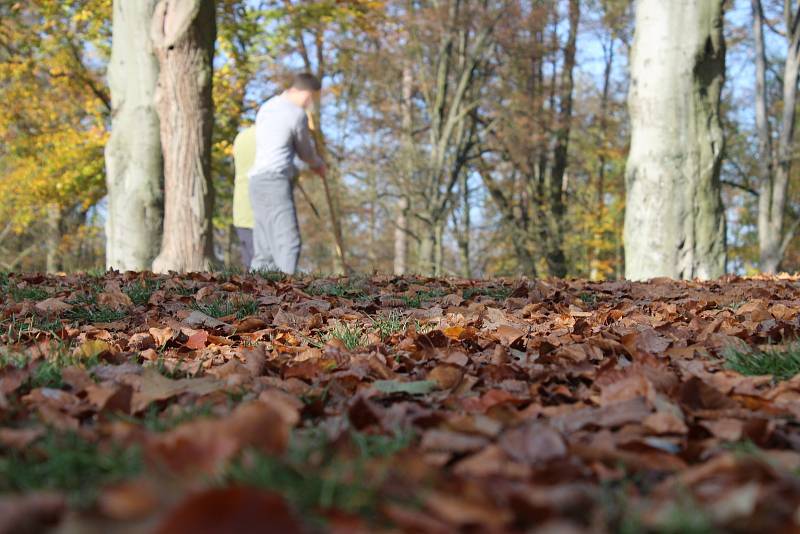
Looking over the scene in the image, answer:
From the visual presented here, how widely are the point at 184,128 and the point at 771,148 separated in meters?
17.8

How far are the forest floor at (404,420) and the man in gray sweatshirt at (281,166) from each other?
3.27 metres

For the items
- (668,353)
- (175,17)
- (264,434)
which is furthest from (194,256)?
(264,434)

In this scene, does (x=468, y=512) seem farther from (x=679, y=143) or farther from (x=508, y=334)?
(x=679, y=143)

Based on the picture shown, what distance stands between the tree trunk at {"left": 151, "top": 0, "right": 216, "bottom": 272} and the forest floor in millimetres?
3387

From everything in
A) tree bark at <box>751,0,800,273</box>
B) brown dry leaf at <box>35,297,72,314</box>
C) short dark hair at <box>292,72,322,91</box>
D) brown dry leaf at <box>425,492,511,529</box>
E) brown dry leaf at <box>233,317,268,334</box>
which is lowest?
brown dry leaf at <box>425,492,511,529</box>

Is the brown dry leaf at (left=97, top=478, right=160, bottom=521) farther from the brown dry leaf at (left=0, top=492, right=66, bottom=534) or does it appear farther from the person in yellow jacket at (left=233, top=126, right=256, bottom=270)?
the person in yellow jacket at (left=233, top=126, right=256, bottom=270)

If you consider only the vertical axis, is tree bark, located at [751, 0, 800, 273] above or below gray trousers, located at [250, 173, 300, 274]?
above

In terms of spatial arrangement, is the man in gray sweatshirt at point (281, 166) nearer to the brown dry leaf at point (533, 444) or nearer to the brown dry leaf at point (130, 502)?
the brown dry leaf at point (533, 444)

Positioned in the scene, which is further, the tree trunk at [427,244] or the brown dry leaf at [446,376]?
the tree trunk at [427,244]

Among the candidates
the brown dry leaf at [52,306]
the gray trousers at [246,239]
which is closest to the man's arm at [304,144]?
the gray trousers at [246,239]

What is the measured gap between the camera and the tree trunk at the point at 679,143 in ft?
22.8

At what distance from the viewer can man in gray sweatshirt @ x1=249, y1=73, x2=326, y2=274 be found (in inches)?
281

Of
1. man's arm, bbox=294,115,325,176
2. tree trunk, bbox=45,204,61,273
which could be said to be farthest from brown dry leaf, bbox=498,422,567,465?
tree trunk, bbox=45,204,61,273

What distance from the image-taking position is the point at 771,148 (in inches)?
787
